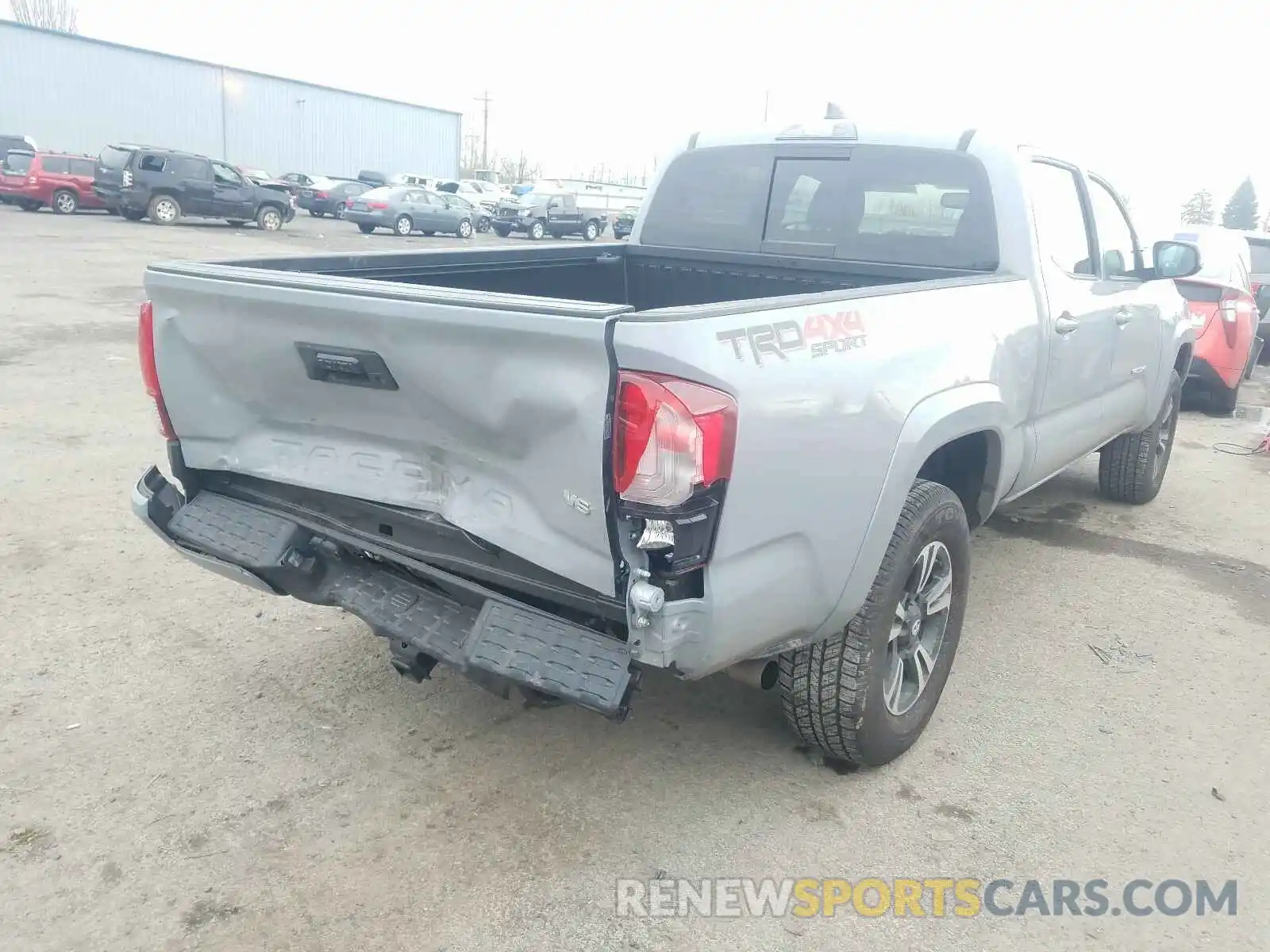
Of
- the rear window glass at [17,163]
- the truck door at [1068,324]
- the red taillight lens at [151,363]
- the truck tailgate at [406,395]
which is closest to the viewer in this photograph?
the truck tailgate at [406,395]

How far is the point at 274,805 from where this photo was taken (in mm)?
2980

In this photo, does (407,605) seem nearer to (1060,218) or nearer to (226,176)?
(1060,218)

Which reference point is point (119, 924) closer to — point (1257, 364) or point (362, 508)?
point (362, 508)

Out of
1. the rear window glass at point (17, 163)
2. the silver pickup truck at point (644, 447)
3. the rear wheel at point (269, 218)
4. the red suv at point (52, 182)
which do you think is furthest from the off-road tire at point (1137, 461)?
the rear window glass at point (17, 163)

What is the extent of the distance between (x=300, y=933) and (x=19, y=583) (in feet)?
8.73

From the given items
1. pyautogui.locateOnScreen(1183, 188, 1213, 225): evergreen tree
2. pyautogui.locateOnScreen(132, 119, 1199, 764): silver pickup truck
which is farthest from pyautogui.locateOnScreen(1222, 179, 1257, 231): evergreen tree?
pyautogui.locateOnScreen(132, 119, 1199, 764): silver pickup truck

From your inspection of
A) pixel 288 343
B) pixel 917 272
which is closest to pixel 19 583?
pixel 288 343

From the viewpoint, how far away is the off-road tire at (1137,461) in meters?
6.01

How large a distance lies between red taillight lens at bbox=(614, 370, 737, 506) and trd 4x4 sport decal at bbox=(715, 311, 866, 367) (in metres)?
0.16

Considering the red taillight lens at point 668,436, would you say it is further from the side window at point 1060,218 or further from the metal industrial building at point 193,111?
the metal industrial building at point 193,111

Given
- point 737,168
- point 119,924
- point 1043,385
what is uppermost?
point 737,168

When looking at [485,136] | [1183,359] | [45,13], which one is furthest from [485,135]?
[1183,359]

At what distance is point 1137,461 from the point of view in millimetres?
6047

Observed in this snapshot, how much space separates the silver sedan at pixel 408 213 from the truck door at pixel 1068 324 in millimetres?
25367
